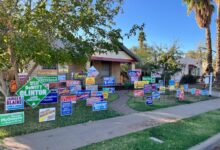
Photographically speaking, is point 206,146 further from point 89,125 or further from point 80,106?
point 80,106

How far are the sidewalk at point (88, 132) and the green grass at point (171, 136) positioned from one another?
41cm

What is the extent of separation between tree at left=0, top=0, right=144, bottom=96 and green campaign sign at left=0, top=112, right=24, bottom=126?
177 cm

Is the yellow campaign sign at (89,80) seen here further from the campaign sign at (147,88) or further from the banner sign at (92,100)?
the campaign sign at (147,88)

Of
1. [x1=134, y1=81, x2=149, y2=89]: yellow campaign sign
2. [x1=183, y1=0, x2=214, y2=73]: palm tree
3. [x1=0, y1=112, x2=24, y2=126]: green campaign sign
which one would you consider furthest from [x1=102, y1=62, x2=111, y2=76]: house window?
[x1=0, y1=112, x2=24, y2=126]: green campaign sign

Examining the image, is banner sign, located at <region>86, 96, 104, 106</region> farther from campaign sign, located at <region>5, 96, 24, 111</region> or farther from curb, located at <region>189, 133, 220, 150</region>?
curb, located at <region>189, 133, 220, 150</region>

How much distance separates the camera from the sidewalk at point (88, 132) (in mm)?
6480

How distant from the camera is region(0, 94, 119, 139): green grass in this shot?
297 inches

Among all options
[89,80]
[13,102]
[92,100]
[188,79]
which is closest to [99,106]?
[92,100]

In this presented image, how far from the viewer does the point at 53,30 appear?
29.7ft

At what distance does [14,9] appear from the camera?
348 inches

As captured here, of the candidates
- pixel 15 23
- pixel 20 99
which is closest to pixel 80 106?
pixel 20 99

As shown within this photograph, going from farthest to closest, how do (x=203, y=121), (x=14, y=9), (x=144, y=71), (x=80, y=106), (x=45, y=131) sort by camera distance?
(x=144, y=71) → (x=80, y=106) → (x=203, y=121) → (x=14, y=9) → (x=45, y=131)

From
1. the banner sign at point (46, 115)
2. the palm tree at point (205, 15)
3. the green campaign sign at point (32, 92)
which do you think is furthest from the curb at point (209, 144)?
the palm tree at point (205, 15)

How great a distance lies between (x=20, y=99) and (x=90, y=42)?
3.36 meters
